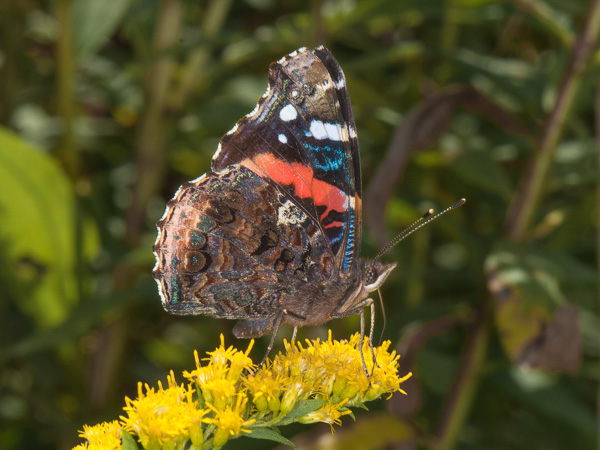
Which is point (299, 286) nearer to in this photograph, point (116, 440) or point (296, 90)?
point (296, 90)

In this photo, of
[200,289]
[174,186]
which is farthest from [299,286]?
[174,186]

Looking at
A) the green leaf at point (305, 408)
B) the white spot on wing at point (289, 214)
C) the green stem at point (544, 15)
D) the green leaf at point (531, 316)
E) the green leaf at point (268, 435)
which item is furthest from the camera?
the green stem at point (544, 15)

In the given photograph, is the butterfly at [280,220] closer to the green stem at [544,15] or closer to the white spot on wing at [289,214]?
the white spot on wing at [289,214]

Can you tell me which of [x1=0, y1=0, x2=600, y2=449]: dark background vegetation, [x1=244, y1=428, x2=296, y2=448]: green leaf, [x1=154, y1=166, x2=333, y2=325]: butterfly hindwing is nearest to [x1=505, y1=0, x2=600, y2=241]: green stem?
[x1=0, y1=0, x2=600, y2=449]: dark background vegetation

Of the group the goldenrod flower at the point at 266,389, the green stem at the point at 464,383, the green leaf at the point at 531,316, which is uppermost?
the goldenrod flower at the point at 266,389

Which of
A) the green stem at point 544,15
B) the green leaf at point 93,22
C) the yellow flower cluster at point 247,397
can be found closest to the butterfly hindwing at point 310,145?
the yellow flower cluster at point 247,397

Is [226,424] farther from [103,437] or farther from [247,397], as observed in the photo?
[103,437]
